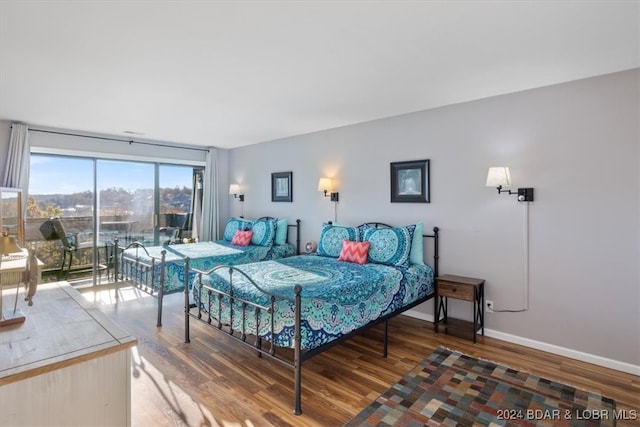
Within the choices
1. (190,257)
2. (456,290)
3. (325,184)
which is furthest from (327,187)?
(456,290)

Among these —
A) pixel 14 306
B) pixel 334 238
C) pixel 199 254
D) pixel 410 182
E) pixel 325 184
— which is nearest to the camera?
pixel 14 306

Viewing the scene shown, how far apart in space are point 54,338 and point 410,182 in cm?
375

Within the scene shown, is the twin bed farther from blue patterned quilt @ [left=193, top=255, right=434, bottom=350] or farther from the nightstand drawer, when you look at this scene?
the nightstand drawer

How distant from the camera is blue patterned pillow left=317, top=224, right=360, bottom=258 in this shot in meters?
4.39

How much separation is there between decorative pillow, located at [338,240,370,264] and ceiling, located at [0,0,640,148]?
1.63 metres

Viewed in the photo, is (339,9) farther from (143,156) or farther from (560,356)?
(143,156)

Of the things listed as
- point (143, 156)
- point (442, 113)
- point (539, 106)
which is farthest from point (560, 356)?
point (143, 156)

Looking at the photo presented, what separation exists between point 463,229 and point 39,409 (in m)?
3.75

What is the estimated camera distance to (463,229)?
385 centimetres

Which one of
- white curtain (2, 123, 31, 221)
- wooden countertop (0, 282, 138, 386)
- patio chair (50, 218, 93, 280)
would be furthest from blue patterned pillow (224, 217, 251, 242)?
wooden countertop (0, 282, 138, 386)

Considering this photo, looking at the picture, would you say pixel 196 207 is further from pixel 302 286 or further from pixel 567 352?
pixel 567 352

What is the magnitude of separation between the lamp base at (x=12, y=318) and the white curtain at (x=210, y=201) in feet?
16.8

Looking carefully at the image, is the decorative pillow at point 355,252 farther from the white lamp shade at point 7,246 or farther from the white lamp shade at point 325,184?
the white lamp shade at point 7,246

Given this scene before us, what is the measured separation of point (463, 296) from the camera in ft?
11.6
